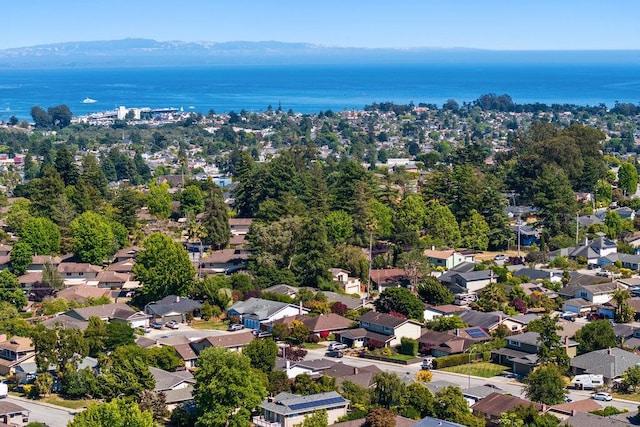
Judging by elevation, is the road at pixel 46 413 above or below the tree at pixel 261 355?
below

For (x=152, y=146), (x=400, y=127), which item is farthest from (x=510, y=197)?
(x=400, y=127)

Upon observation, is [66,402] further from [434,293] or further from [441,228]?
[441,228]

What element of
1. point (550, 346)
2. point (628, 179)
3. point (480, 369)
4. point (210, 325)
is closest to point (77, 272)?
point (210, 325)

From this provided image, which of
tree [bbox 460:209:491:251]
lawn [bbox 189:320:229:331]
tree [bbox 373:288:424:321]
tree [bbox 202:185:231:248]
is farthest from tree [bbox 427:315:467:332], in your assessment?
tree [bbox 202:185:231:248]

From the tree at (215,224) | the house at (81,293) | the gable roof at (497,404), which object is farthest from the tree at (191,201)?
the gable roof at (497,404)

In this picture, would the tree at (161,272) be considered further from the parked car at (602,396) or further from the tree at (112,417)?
the parked car at (602,396)

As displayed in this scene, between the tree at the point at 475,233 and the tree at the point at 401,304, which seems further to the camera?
the tree at the point at 475,233

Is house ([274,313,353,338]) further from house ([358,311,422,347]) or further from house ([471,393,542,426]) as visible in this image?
house ([471,393,542,426])
